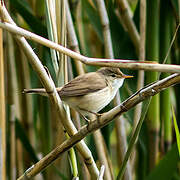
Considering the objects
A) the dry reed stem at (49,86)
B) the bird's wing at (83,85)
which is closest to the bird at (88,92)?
the bird's wing at (83,85)

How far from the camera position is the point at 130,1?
2.24m

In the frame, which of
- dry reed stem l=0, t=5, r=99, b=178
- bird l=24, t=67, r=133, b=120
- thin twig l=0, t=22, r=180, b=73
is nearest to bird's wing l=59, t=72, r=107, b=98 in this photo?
bird l=24, t=67, r=133, b=120

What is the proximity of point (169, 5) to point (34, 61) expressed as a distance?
0.95 metres

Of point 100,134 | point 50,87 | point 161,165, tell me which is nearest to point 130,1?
point 100,134

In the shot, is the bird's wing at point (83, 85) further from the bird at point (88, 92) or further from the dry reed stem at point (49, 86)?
the dry reed stem at point (49, 86)

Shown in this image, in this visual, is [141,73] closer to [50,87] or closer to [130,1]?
[50,87]

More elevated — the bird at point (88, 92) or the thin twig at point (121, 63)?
the thin twig at point (121, 63)

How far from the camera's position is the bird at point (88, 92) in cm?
128

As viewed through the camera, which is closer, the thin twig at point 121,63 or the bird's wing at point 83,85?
the thin twig at point 121,63

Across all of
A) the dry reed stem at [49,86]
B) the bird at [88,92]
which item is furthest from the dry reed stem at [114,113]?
the bird at [88,92]

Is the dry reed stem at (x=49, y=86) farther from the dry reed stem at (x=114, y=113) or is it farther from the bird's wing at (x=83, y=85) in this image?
the bird's wing at (x=83, y=85)

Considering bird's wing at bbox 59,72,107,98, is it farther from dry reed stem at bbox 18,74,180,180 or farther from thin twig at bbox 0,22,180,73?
thin twig at bbox 0,22,180,73

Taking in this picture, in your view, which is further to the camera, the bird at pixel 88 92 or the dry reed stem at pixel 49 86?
the bird at pixel 88 92

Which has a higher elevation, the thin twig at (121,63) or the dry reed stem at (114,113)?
the thin twig at (121,63)
